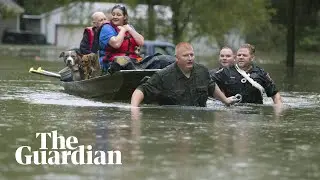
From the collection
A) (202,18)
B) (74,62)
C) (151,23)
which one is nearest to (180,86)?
(74,62)

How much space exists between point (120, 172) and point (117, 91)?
319 inches

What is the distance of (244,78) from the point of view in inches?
576

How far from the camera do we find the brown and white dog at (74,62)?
17938 mm

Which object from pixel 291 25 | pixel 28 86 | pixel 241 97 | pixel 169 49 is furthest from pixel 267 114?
pixel 291 25

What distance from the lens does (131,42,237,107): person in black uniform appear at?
13.2 m

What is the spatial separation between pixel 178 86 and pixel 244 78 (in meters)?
1.67

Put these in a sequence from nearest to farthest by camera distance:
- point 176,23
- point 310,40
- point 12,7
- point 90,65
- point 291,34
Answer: point 90,65 → point 291,34 → point 176,23 → point 310,40 → point 12,7

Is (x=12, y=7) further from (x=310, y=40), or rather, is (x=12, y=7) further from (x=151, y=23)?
(x=151, y=23)

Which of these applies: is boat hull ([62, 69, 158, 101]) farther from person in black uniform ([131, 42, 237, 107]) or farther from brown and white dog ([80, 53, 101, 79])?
person in black uniform ([131, 42, 237, 107])

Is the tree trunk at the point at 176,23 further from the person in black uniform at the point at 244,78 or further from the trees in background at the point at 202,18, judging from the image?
the person in black uniform at the point at 244,78

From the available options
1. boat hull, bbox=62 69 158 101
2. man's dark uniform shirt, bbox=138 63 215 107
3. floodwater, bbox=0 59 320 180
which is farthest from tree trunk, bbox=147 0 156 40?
man's dark uniform shirt, bbox=138 63 215 107

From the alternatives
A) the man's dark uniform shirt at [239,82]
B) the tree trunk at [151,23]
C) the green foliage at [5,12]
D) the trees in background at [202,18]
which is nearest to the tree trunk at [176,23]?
the trees in background at [202,18]

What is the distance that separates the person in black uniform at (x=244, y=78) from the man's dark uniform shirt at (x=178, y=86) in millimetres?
1175

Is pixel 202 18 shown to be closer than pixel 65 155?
No
